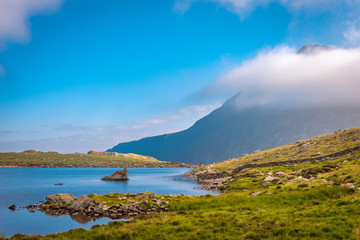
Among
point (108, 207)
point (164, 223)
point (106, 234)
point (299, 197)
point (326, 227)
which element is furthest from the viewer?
point (108, 207)

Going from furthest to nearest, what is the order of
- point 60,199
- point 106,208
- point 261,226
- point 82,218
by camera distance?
point 60,199 < point 106,208 < point 82,218 < point 261,226

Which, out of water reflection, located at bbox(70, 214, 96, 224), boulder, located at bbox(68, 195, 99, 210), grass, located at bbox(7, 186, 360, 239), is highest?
grass, located at bbox(7, 186, 360, 239)

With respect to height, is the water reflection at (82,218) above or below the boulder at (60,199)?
below

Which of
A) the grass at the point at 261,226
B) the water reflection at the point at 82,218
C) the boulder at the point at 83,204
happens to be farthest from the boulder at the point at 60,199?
the grass at the point at 261,226

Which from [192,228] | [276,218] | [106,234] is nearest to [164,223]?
[192,228]

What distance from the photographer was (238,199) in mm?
45562

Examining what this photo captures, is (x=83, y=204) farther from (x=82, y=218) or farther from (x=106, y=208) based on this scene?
(x=82, y=218)

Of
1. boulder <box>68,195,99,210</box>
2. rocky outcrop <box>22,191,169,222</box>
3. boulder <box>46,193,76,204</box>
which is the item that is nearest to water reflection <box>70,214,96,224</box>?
rocky outcrop <box>22,191,169,222</box>

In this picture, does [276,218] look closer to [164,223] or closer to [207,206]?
[164,223]

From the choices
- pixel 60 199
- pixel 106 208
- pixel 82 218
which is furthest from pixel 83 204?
pixel 60 199

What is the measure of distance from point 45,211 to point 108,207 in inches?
588

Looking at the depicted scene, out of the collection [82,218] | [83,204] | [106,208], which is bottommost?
[82,218]

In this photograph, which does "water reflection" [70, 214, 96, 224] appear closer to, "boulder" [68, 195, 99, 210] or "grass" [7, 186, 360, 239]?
"boulder" [68, 195, 99, 210]

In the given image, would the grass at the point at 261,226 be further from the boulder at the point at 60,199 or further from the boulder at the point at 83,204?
the boulder at the point at 60,199
